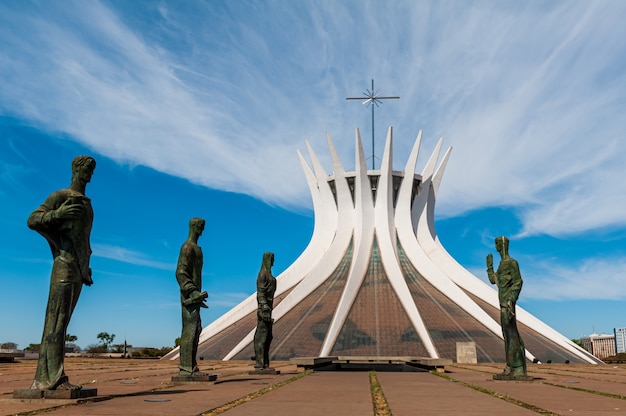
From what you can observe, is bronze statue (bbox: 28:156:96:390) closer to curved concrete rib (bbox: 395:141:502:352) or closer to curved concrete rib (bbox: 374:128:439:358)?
curved concrete rib (bbox: 395:141:502:352)

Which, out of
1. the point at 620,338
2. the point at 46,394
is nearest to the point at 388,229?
the point at 46,394

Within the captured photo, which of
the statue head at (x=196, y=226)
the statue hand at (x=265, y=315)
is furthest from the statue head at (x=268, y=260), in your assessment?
the statue head at (x=196, y=226)

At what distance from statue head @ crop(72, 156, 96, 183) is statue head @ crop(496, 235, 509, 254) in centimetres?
854

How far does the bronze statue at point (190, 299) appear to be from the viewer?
9445 mm

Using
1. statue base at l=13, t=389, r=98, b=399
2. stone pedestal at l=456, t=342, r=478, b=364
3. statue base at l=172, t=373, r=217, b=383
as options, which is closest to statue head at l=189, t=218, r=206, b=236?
statue base at l=172, t=373, r=217, b=383

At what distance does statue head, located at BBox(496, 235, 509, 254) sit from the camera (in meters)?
11.7

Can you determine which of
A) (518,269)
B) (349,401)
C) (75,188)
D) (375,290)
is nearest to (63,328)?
(75,188)

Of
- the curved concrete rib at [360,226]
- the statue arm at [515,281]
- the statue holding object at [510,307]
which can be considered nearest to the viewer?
the statue holding object at [510,307]

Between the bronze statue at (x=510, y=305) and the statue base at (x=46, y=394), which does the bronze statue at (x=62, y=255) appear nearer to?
the statue base at (x=46, y=394)

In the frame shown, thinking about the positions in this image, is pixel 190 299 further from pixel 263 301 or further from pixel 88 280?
pixel 263 301

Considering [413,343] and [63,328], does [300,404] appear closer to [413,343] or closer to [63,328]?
[63,328]

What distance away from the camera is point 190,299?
31.1ft

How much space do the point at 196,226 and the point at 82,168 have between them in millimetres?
3558

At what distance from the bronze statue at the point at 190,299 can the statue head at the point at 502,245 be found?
6348 mm
